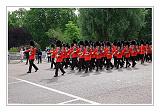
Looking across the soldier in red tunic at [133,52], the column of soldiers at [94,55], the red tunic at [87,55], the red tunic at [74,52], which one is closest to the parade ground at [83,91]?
the red tunic at [87,55]

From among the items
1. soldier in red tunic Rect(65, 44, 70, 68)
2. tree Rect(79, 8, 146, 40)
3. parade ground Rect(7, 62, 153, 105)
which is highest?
tree Rect(79, 8, 146, 40)

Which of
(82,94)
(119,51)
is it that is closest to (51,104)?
(82,94)

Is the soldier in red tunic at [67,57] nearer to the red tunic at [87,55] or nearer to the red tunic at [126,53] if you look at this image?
the red tunic at [87,55]

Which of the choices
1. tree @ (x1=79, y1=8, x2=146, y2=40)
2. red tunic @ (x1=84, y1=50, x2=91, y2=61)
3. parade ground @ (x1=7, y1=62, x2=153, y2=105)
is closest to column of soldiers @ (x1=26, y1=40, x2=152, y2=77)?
red tunic @ (x1=84, y1=50, x2=91, y2=61)

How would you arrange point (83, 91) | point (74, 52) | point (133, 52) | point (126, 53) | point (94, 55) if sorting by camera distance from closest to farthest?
point (83, 91)
point (94, 55)
point (74, 52)
point (126, 53)
point (133, 52)

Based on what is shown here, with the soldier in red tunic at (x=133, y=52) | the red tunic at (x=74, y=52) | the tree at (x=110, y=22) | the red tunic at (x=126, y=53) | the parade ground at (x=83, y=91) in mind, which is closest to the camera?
the parade ground at (x=83, y=91)

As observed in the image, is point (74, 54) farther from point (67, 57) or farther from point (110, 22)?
point (110, 22)

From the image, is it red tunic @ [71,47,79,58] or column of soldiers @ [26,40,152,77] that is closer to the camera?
column of soldiers @ [26,40,152,77]

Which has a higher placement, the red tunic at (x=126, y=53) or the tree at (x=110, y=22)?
the tree at (x=110, y=22)

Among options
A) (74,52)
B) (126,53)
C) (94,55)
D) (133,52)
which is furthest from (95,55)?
(133,52)

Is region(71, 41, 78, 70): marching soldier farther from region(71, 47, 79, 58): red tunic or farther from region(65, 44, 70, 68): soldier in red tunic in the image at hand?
region(65, 44, 70, 68): soldier in red tunic

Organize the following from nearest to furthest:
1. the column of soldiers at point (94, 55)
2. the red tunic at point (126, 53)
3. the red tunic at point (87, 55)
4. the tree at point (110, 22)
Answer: the red tunic at point (87, 55), the column of soldiers at point (94, 55), the red tunic at point (126, 53), the tree at point (110, 22)

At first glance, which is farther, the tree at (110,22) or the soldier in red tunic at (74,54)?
the tree at (110,22)

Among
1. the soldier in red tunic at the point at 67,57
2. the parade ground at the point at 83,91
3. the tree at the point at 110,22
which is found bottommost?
the parade ground at the point at 83,91
